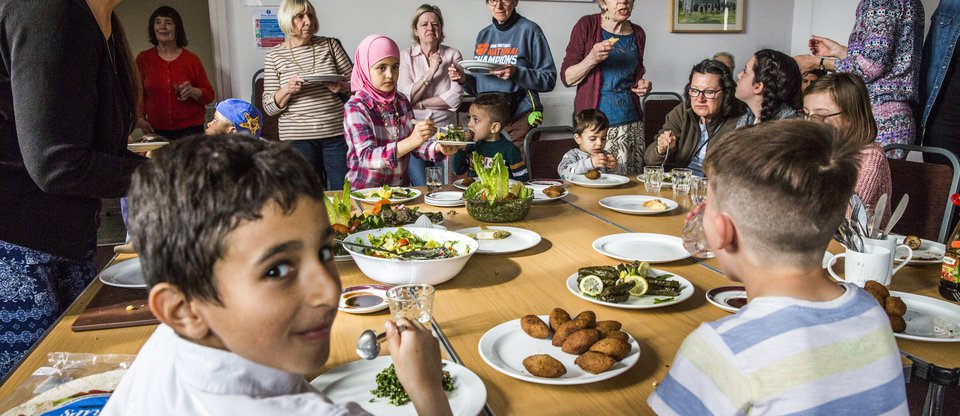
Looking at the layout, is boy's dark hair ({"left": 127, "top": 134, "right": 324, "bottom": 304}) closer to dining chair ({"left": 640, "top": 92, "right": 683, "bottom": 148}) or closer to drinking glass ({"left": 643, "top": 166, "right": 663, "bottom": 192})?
drinking glass ({"left": 643, "top": 166, "right": 663, "bottom": 192})

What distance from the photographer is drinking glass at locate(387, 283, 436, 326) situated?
129 centimetres

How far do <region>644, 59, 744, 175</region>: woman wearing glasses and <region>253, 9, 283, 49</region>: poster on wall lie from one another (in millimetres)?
3068

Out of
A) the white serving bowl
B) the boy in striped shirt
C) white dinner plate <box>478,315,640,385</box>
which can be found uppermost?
the boy in striped shirt

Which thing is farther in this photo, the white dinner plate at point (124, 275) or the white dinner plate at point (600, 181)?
the white dinner plate at point (600, 181)

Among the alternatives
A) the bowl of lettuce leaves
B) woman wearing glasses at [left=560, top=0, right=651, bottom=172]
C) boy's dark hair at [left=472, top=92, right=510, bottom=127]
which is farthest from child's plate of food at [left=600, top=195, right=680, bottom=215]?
woman wearing glasses at [left=560, top=0, right=651, bottom=172]

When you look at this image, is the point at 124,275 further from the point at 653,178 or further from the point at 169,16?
the point at 169,16

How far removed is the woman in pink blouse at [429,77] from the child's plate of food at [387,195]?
5.82 ft

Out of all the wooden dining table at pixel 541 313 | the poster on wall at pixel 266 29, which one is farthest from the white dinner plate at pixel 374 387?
the poster on wall at pixel 266 29

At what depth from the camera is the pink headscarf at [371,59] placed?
123 inches

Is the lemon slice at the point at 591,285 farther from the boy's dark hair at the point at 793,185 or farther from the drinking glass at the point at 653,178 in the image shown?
the drinking glass at the point at 653,178

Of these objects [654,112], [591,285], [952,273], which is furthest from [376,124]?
[654,112]

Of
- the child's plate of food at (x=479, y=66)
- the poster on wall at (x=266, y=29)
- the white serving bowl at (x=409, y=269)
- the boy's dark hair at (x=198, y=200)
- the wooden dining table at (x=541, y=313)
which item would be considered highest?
the poster on wall at (x=266, y=29)

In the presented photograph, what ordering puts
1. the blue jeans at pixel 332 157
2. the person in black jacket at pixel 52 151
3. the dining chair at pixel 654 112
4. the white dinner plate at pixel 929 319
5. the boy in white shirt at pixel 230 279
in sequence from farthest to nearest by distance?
the dining chair at pixel 654 112, the blue jeans at pixel 332 157, the person in black jacket at pixel 52 151, the white dinner plate at pixel 929 319, the boy in white shirt at pixel 230 279

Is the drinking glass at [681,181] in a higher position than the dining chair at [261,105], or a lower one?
lower
